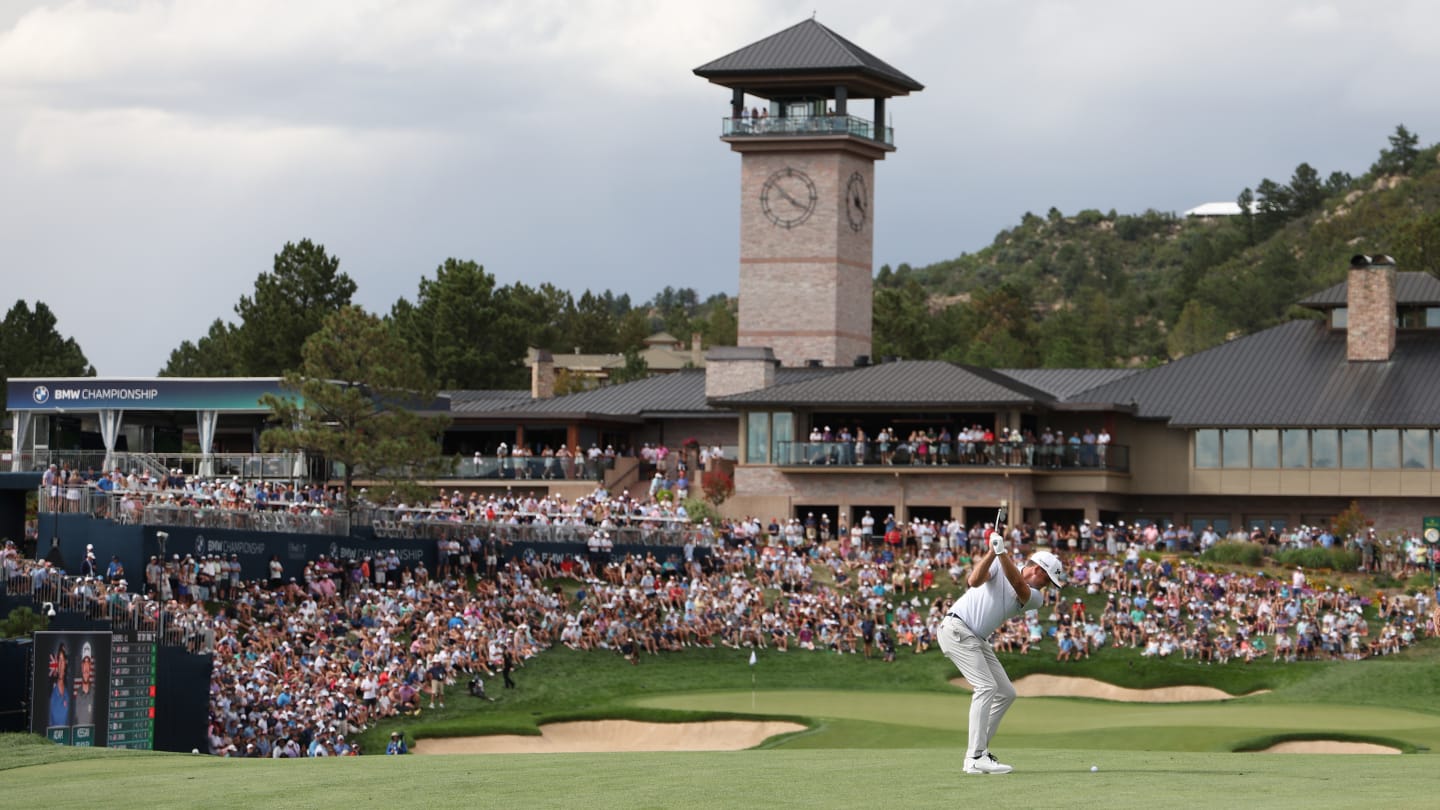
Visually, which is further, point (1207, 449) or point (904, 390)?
point (904, 390)

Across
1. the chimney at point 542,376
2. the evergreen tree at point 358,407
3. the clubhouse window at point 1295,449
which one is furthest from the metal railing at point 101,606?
the chimney at point 542,376

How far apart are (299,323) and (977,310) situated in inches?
1911

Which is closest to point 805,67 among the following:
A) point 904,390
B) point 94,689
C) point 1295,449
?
point 904,390

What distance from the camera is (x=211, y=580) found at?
126 feet

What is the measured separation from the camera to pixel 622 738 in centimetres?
3612

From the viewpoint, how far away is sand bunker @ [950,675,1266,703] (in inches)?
1617

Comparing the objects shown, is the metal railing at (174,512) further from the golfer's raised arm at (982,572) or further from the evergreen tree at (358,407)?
the golfer's raised arm at (982,572)

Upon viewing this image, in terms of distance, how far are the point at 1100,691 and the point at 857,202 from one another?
102 feet

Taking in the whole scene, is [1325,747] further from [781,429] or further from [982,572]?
[781,429]

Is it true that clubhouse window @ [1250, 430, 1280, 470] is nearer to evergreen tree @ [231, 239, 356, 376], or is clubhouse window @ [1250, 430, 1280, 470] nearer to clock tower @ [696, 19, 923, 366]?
clock tower @ [696, 19, 923, 366]

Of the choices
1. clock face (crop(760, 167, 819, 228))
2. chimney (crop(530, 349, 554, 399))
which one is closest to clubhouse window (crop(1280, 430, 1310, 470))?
clock face (crop(760, 167, 819, 228))

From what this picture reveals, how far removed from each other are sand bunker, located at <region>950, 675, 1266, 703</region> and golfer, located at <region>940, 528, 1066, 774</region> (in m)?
25.0

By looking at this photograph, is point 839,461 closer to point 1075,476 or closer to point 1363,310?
point 1075,476

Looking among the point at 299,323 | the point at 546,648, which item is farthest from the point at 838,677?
the point at 299,323
